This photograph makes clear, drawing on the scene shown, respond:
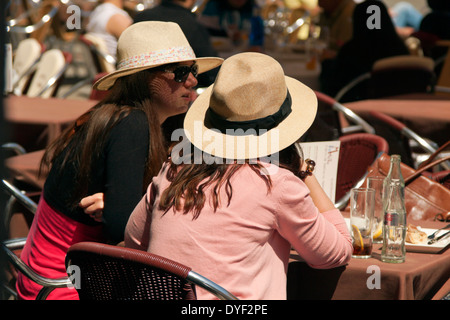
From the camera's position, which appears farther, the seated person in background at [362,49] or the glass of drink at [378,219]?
the seated person in background at [362,49]

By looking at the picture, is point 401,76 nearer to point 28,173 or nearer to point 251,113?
point 28,173

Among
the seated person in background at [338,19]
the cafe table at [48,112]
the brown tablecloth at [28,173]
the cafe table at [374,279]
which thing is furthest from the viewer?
the seated person in background at [338,19]

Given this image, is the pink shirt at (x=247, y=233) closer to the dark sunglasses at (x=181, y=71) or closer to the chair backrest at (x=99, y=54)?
the dark sunglasses at (x=181, y=71)

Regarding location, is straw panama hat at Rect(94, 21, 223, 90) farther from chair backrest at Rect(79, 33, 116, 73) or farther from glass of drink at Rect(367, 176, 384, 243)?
chair backrest at Rect(79, 33, 116, 73)

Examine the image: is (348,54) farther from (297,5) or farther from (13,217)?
(13,217)

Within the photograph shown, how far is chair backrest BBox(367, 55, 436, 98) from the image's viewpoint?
5664mm

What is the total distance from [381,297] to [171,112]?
0.95 meters

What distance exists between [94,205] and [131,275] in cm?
52

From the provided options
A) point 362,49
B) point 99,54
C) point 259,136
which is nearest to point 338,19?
point 362,49

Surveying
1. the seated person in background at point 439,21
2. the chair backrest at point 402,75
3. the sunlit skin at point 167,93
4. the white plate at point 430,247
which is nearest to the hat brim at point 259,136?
the sunlit skin at point 167,93

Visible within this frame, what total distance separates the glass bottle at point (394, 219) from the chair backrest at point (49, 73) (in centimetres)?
432

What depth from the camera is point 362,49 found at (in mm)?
6352

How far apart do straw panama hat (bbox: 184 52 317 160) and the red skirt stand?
569 millimetres

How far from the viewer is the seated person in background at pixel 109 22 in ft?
21.9
